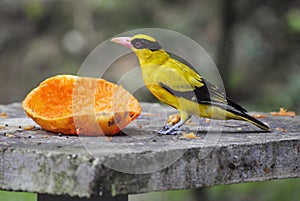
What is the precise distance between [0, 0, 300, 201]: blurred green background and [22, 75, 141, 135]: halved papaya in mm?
2297

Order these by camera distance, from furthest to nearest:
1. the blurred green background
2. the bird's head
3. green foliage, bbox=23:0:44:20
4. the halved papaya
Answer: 1. green foliage, bbox=23:0:44:20
2. the blurred green background
3. the bird's head
4. the halved papaya

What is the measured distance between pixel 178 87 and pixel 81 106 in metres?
0.45

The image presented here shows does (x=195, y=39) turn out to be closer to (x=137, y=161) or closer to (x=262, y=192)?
(x=262, y=192)

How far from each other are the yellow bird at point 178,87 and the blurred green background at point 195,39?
8.13ft

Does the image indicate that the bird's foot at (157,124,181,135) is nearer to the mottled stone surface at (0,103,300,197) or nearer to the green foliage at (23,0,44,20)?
the mottled stone surface at (0,103,300,197)

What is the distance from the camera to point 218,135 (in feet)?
8.82

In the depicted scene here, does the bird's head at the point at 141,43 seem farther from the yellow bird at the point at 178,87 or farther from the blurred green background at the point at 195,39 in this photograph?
the blurred green background at the point at 195,39

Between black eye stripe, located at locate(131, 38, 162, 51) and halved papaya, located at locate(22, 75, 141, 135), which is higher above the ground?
black eye stripe, located at locate(131, 38, 162, 51)

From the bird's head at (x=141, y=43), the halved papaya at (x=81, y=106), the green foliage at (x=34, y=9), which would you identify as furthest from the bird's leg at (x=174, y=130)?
the green foliage at (x=34, y=9)

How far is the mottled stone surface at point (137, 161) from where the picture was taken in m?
2.11

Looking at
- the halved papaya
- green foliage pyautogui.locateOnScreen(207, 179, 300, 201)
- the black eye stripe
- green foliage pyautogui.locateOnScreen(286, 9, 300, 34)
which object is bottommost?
green foliage pyautogui.locateOnScreen(207, 179, 300, 201)

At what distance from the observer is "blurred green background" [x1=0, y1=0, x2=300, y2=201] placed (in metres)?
5.62

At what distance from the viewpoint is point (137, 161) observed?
7.11ft

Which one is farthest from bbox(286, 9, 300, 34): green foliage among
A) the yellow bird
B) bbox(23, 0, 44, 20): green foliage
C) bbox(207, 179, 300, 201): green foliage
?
bbox(23, 0, 44, 20): green foliage
